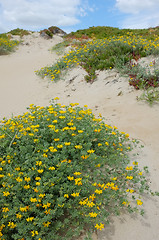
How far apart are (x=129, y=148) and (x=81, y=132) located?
3.58ft

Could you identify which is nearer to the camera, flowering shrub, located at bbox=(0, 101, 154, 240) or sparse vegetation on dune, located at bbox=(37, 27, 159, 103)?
flowering shrub, located at bbox=(0, 101, 154, 240)

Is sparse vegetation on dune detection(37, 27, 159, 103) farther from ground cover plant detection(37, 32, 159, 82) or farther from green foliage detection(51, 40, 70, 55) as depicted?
green foliage detection(51, 40, 70, 55)

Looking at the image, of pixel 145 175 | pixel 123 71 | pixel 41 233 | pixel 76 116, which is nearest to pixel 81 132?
pixel 76 116

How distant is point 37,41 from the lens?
2042 cm

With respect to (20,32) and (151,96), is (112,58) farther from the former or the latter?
(20,32)

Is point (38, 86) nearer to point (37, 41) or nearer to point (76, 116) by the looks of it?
point (76, 116)

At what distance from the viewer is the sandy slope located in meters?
2.82

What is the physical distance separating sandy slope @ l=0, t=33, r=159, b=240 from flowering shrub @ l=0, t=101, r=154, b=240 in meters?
0.23

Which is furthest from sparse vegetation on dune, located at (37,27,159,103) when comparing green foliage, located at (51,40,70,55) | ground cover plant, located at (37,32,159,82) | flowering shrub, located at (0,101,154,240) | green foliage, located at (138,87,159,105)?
green foliage, located at (51,40,70,55)

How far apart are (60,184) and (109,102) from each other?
4.41 metres

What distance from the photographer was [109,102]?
685 centimetres

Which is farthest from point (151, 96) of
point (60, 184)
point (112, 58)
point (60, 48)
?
point (60, 48)

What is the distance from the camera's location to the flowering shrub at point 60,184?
2.69 m

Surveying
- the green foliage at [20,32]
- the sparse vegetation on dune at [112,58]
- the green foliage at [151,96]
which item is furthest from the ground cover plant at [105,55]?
the green foliage at [20,32]
